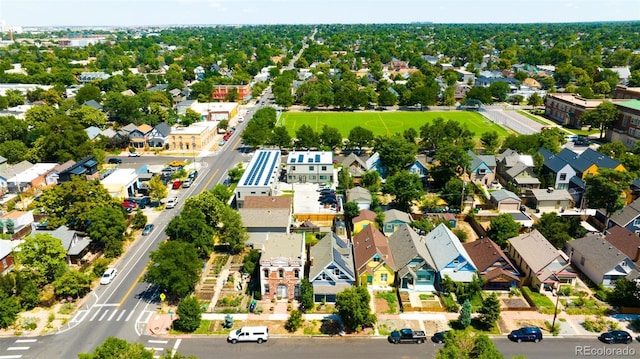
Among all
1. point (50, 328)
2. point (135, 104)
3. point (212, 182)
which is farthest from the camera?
point (135, 104)

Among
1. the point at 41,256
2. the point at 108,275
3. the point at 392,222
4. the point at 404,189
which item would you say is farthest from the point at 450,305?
the point at 41,256

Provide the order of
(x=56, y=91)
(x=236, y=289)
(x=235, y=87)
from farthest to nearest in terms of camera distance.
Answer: (x=235, y=87)
(x=56, y=91)
(x=236, y=289)

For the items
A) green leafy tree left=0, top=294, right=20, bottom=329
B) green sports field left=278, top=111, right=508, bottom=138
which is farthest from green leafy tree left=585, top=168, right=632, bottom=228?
green leafy tree left=0, top=294, right=20, bottom=329

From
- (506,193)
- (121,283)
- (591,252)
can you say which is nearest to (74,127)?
(121,283)

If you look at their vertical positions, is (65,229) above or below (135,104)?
below

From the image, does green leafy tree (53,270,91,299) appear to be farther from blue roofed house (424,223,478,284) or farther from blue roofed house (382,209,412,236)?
blue roofed house (424,223,478,284)

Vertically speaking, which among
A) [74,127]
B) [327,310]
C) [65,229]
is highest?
[74,127]

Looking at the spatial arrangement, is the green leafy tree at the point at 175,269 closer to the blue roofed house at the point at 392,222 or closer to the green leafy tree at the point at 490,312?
the blue roofed house at the point at 392,222

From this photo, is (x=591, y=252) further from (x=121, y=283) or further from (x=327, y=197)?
(x=121, y=283)
